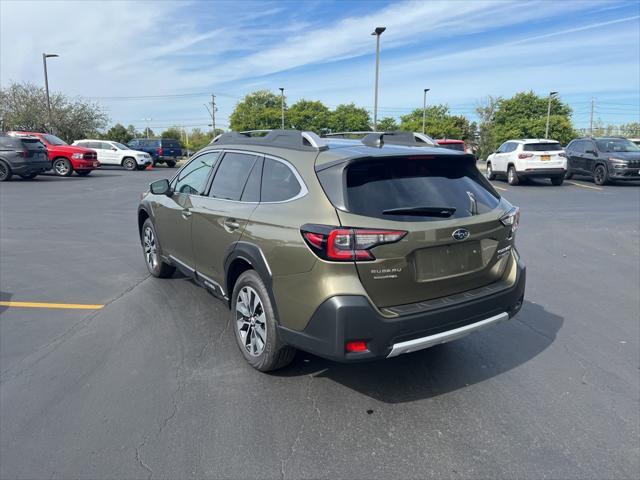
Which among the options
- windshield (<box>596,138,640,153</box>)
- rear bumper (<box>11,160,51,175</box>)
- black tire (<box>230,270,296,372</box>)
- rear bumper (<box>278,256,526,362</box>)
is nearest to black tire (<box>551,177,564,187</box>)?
windshield (<box>596,138,640,153</box>)

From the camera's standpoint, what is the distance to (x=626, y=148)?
18531mm

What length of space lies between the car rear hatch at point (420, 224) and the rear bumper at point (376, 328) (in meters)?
0.11

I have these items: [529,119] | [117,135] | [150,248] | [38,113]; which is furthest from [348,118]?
[150,248]

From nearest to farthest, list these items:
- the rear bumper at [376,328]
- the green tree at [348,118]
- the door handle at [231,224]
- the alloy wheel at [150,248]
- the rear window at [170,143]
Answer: the rear bumper at [376,328], the door handle at [231,224], the alloy wheel at [150,248], the rear window at [170,143], the green tree at [348,118]

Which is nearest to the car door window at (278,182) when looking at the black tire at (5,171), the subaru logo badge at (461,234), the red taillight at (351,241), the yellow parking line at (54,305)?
the red taillight at (351,241)

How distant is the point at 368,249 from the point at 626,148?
1967 cm

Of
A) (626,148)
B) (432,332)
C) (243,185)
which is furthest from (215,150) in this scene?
(626,148)

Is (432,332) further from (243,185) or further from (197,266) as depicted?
(197,266)

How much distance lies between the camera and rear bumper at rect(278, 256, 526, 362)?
113 inches

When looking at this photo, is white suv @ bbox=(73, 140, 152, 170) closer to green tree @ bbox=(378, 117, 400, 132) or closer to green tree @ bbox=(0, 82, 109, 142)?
green tree @ bbox=(0, 82, 109, 142)

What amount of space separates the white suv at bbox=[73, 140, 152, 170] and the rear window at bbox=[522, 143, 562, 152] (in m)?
21.1

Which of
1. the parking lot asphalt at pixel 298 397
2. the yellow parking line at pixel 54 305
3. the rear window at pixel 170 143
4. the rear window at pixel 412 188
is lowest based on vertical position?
the parking lot asphalt at pixel 298 397

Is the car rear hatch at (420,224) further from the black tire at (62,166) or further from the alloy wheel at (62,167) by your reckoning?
the alloy wheel at (62,167)

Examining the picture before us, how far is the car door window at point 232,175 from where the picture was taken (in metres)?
4.04
